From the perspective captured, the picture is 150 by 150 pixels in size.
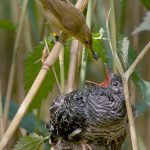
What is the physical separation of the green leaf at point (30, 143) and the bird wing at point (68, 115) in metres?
0.05

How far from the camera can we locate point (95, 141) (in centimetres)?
166

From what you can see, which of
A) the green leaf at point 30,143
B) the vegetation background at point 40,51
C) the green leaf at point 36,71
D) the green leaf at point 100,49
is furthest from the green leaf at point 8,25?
the green leaf at point 30,143

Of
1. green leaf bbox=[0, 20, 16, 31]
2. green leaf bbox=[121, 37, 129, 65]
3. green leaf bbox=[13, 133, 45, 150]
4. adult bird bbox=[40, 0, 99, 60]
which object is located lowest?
green leaf bbox=[13, 133, 45, 150]

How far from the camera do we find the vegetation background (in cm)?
179

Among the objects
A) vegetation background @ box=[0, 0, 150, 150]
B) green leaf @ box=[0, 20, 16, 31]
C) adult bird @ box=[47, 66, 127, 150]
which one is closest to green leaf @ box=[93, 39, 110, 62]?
vegetation background @ box=[0, 0, 150, 150]

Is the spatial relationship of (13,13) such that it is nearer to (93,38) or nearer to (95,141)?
(93,38)

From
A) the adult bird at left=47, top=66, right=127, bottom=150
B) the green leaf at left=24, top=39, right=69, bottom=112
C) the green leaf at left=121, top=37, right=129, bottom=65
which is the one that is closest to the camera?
the green leaf at left=121, top=37, right=129, bottom=65

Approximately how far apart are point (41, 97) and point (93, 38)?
0.94 ft

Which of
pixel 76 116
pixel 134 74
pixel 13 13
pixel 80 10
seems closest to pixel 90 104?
pixel 76 116

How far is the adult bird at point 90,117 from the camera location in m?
1.61

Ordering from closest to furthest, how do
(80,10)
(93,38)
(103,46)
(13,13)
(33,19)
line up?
(80,10) → (93,38) → (103,46) → (33,19) → (13,13)

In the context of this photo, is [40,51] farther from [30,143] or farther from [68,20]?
[30,143]

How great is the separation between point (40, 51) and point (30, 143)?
0.98 feet

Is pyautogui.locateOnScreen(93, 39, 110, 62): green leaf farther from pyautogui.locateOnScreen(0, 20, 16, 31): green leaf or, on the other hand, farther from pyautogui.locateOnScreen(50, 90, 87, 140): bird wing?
pyautogui.locateOnScreen(0, 20, 16, 31): green leaf
